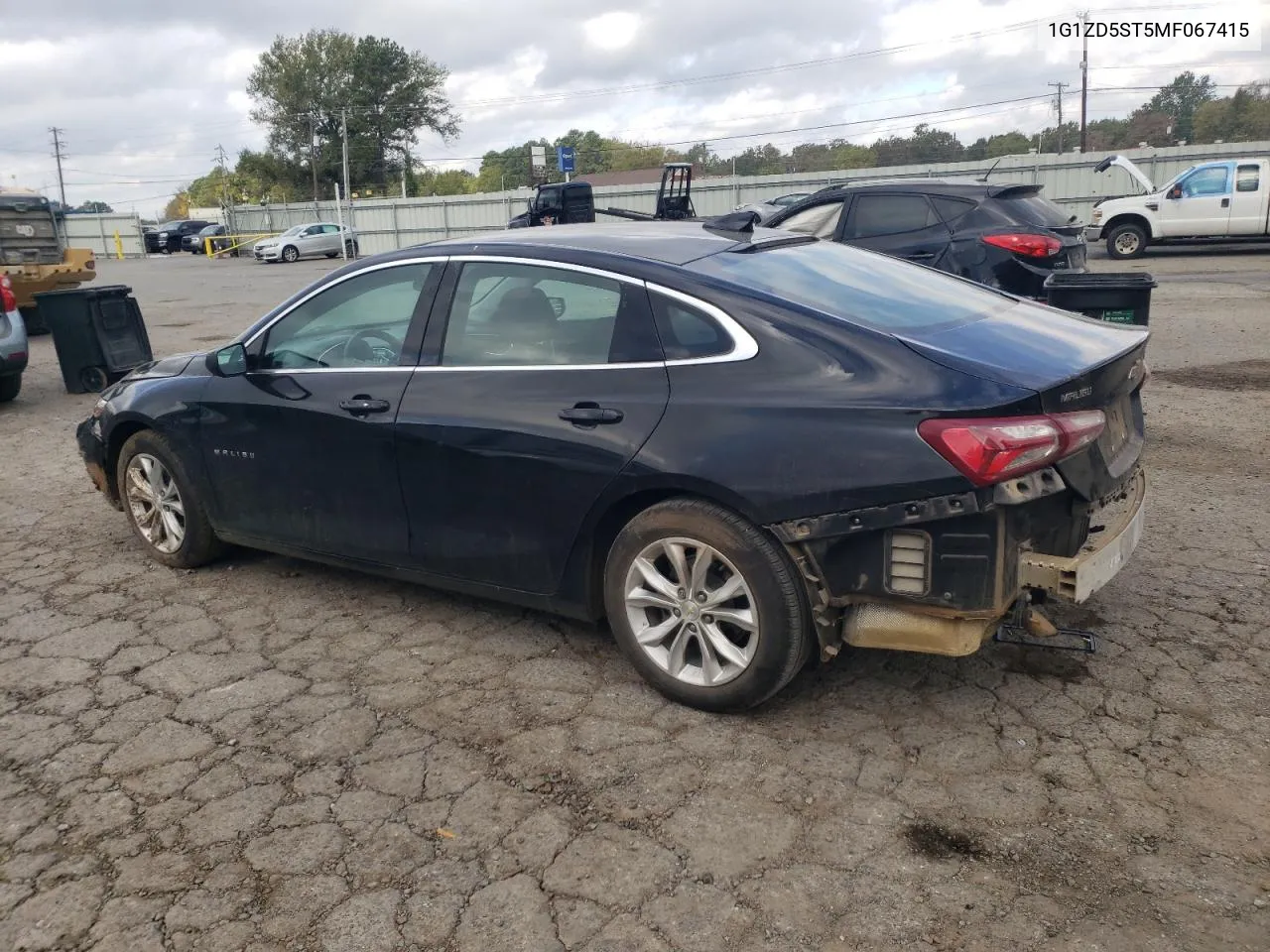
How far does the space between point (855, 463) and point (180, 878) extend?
2222 millimetres

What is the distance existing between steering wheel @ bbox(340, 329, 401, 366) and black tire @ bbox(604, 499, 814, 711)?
142 centimetres

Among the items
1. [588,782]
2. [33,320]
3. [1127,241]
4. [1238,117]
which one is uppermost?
[1238,117]

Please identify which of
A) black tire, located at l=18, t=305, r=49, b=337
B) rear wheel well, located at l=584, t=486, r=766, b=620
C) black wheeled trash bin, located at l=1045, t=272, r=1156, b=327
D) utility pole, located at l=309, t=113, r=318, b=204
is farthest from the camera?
Answer: utility pole, located at l=309, t=113, r=318, b=204

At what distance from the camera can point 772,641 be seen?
3381 mm

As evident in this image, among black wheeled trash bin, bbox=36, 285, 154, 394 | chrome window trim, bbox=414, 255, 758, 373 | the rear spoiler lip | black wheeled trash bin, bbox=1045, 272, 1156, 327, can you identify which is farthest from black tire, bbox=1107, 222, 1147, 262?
chrome window trim, bbox=414, 255, 758, 373

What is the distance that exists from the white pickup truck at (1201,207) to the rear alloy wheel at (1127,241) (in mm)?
19

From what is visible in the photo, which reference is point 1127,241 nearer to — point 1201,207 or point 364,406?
point 1201,207

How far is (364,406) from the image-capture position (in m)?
4.23

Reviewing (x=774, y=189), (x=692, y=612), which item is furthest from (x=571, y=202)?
(x=692, y=612)

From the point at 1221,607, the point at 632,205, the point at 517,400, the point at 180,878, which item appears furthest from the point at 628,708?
the point at 632,205

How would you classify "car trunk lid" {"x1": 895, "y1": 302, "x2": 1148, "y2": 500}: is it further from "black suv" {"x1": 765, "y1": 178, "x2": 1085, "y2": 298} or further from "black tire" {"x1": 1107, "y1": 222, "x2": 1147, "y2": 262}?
"black tire" {"x1": 1107, "y1": 222, "x2": 1147, "y2": 262}

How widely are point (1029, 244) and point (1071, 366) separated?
6.41 meters

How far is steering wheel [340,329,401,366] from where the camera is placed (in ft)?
14.3

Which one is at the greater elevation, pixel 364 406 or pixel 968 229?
pixel 968 229
